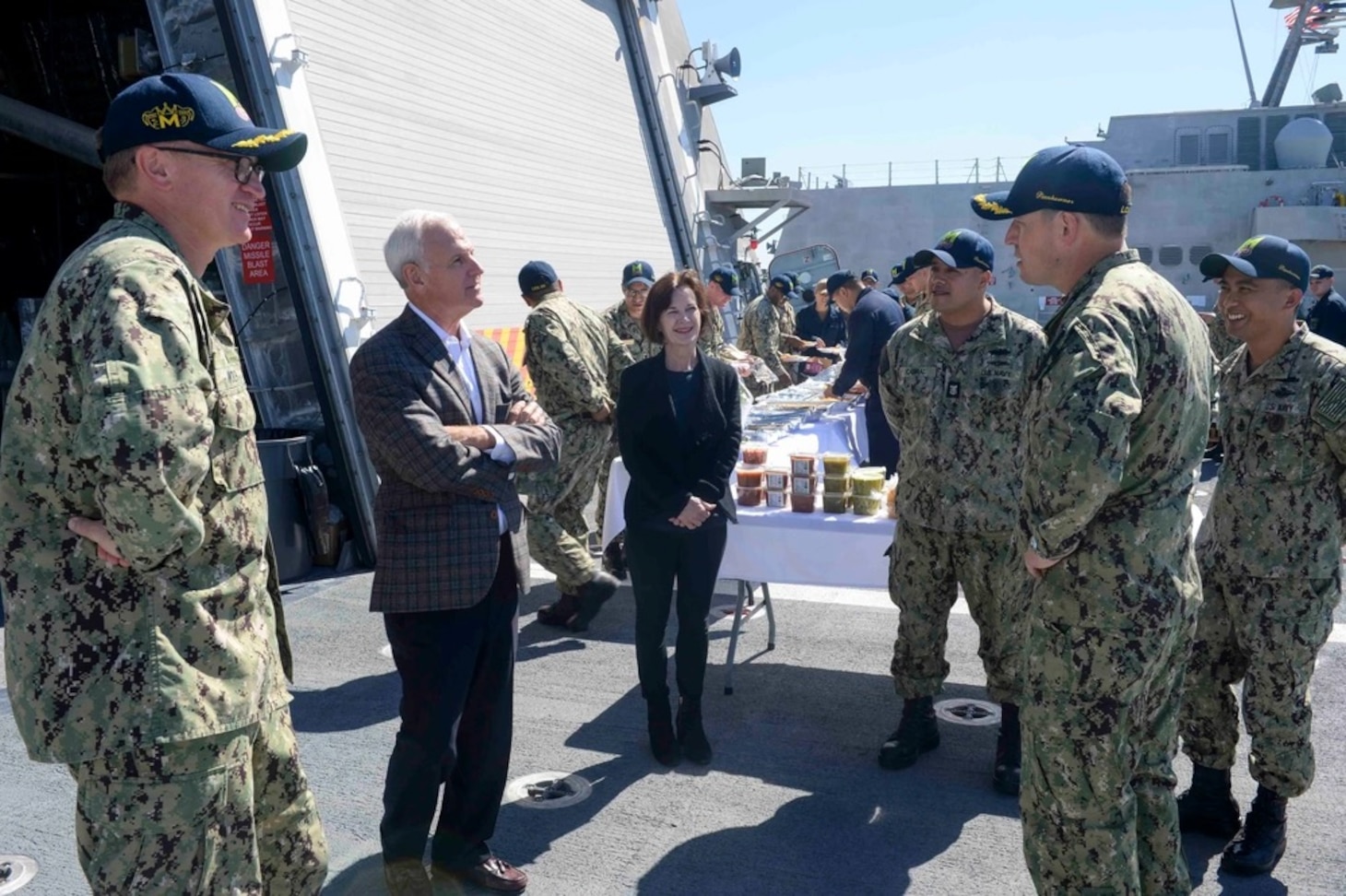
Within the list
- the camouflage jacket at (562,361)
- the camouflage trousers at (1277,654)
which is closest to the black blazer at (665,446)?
the camouflage trousers at (1277,654)

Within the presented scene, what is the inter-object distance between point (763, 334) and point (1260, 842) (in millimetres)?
9417

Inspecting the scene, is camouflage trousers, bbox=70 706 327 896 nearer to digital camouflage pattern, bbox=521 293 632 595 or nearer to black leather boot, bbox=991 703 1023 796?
black leather boot, bbox=991 703 1023 796

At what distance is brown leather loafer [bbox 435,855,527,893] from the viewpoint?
3.52 meters

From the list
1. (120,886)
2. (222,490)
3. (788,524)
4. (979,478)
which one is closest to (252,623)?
(222,490)

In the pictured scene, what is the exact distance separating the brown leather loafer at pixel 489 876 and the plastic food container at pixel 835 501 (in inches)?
92.0

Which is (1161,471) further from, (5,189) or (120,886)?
(5,189)

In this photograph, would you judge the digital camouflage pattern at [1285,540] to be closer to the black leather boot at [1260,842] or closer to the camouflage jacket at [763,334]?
the black leather boot at [1260,842]

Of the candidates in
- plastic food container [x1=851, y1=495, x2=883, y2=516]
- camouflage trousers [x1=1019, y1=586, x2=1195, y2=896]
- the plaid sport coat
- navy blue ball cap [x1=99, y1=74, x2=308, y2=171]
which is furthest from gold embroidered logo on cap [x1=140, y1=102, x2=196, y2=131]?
plastic food container [x1=851, y1=495, x2=883, y2=516]

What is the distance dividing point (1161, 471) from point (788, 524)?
2487 millimetres

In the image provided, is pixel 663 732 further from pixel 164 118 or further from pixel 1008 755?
pixel 164 118

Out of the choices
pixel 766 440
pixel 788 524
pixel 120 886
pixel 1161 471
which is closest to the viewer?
pixel 120 886

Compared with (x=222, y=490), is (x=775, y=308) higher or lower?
lower

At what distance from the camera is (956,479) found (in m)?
4.27

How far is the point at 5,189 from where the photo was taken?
12.3 m
